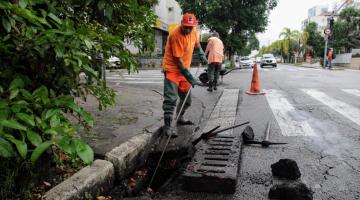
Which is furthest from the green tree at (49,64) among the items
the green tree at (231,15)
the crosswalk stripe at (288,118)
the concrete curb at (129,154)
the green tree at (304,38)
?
the green tree at (304,38)

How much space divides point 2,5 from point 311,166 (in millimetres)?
3372

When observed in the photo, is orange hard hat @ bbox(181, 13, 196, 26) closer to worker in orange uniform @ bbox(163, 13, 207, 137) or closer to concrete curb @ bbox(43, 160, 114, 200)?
worker in orange uniform @ bbox(163, 13, 207, 137)

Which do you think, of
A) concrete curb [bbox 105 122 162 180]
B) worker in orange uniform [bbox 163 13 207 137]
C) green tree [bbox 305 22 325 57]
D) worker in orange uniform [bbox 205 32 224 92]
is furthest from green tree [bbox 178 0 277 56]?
green tree [bbox 305 22 325 57]

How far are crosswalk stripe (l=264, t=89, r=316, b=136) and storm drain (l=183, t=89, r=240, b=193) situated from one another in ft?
3.30

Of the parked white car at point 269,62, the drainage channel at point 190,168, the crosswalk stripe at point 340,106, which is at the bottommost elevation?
the drainage channel at point 190,168

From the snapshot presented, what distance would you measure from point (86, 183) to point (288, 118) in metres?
4.57

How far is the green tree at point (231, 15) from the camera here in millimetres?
28178

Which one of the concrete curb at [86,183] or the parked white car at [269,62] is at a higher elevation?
the parked white car at [269,62]

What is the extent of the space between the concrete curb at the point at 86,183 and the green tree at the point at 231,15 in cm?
2549

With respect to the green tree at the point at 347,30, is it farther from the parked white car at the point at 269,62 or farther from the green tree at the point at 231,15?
the green tree at the point at 231,15

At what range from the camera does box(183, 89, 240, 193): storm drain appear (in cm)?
325

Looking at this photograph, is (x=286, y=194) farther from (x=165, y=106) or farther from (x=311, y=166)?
(x=165, y=106)

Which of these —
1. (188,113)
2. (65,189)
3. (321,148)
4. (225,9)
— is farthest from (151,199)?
(225,9)

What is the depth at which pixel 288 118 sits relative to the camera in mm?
6434
